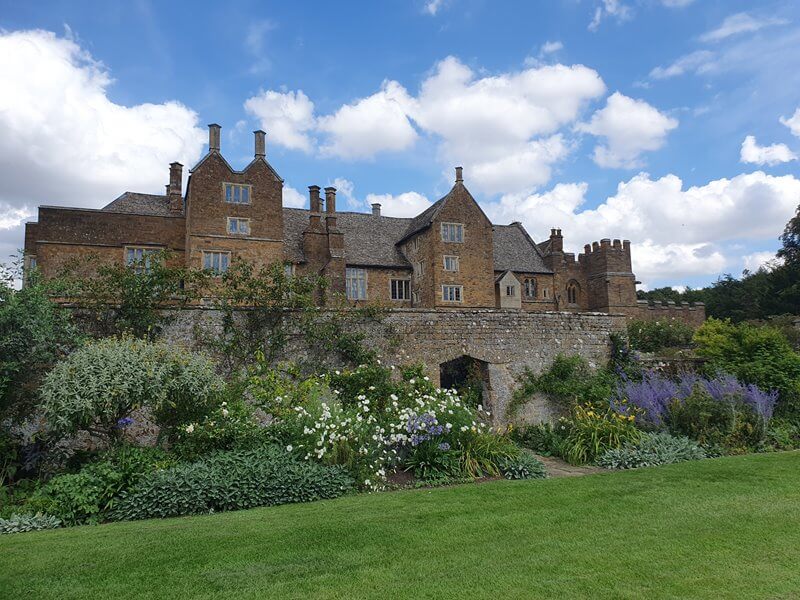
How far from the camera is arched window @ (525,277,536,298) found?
39969mm

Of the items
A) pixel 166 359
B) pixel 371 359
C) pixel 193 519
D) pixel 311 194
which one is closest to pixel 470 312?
pixel 371 359

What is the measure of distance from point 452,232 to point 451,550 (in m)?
30.0

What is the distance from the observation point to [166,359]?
914cm

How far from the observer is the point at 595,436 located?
442 inches

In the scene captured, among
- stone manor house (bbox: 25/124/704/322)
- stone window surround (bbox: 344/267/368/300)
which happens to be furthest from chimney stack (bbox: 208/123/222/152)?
stone window surround (bbox: 344/267/368/300)

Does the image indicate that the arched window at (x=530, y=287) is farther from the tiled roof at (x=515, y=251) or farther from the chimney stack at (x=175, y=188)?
the chimney stack at (x=175, y=188)

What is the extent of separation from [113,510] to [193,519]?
53.5 inches

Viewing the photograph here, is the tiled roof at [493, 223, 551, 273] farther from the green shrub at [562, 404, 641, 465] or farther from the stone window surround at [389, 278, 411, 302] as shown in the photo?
the green shrub at [562, 404, 641, 465]

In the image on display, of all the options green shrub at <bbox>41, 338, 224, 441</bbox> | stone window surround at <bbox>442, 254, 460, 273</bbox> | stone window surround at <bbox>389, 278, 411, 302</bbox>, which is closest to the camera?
green shrub at <bbox>41, 338, 224, 441</bbox>

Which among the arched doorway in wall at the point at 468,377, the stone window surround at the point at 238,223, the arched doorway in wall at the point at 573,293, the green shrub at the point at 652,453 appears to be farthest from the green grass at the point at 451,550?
the arched doorway in wall at the point at 573,293

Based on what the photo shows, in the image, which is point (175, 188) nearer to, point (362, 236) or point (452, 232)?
point (362, 236)

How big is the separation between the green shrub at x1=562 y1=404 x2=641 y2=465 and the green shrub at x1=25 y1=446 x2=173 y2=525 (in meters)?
7.65

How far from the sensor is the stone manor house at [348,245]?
88.3 feet

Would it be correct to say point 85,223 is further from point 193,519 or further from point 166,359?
point 193,519
